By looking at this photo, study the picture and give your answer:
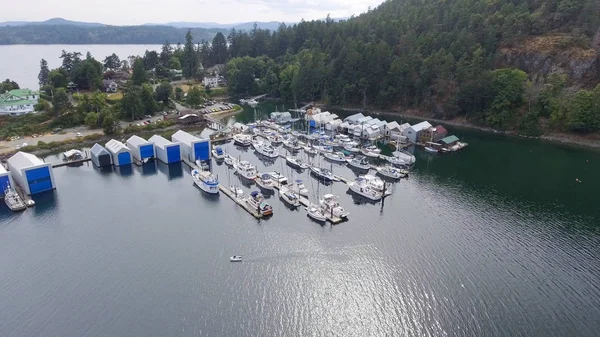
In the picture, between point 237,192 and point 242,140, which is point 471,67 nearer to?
point 242,140

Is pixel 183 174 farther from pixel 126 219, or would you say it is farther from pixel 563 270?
pixel 563 270

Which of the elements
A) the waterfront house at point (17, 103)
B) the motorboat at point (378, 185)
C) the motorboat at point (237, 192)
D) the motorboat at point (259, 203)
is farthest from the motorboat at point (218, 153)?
the waterfront house at point (17, 103)

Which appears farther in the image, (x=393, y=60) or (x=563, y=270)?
(x=393, y=60)

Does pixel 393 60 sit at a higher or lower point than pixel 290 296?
higher

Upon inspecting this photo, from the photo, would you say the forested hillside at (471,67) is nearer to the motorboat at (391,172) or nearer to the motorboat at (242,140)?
the motorboat at (391,172)

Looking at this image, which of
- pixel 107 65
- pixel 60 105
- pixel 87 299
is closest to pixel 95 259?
pixel 87 299

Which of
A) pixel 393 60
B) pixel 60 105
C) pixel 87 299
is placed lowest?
pixel 87 299

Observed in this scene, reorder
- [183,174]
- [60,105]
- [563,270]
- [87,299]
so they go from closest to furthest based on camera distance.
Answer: [87,299] < [563,270] < [183,174] < [60,105]
